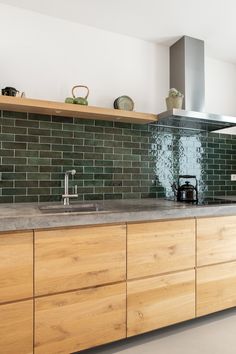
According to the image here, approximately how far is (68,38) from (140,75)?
743 mm

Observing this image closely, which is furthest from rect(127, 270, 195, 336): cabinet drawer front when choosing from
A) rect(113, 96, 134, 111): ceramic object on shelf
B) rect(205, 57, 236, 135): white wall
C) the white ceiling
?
the white ceiling

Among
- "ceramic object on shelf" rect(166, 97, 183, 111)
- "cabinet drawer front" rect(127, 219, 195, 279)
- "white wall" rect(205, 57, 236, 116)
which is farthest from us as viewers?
"white wall" rect(205, 57, 236, 116)

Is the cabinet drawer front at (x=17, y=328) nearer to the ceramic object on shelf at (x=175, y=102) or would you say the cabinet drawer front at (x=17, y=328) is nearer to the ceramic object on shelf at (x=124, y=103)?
the ceramic object on shelf at (x=124, y=103)

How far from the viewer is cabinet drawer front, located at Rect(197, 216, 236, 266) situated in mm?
1828

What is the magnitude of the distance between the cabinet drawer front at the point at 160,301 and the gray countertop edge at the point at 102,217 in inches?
16.2

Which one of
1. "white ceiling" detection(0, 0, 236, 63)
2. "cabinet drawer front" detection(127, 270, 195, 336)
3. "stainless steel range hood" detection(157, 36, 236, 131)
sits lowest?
"cabinet drawer front" detection(127, 270, 195, 336)

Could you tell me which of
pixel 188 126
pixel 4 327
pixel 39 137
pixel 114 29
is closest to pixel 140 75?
pixel 114 29

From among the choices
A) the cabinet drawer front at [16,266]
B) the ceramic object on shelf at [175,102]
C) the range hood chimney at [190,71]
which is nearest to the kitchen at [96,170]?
the cabinet drawer front at [16,266]

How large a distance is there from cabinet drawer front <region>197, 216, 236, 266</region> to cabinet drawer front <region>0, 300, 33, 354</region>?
1168mm

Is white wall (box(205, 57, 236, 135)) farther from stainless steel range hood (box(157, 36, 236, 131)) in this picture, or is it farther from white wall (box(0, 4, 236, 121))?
white wall (box(0, 4, 236, 121))

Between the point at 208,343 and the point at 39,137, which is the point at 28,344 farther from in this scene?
the point at 39,137

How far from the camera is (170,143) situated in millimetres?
2598

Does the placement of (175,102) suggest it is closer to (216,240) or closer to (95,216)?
(216,240)

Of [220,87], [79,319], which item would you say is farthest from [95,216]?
[220,87]
